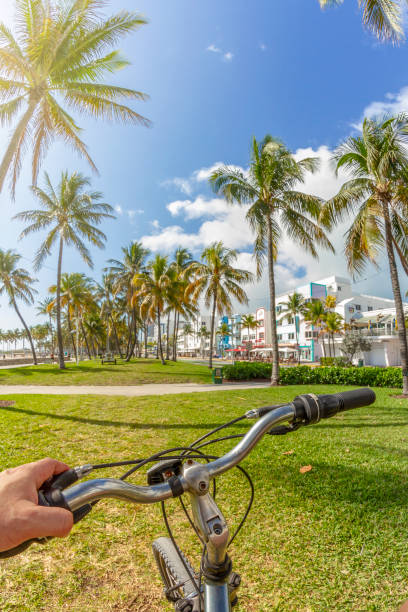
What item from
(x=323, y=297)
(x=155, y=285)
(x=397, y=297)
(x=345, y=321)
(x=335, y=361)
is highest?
(x=323, y=297)

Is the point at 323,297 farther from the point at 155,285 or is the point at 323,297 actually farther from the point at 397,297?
the point at 397,297

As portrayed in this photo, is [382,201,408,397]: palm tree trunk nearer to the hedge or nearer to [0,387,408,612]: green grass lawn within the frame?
the hedge

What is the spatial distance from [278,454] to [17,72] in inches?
503

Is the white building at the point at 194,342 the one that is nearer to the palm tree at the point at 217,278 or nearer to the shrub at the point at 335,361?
the shrub at the point at 335,361

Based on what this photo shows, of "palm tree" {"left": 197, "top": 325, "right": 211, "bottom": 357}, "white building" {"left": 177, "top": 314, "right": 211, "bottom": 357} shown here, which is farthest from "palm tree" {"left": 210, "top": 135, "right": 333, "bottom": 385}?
"white building" {"left": 177, "top": 314, "right": 211, "bottom": 357}

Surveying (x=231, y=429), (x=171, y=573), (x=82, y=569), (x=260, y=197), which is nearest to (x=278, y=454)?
(x=231, y=429)

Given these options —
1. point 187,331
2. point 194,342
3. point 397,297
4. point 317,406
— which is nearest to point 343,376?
point 397,297

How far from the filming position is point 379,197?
40.2ft

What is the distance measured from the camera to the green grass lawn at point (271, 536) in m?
2.23

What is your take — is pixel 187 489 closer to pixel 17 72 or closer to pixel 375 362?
pixel 17 72

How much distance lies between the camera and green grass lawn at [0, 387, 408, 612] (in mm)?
2229

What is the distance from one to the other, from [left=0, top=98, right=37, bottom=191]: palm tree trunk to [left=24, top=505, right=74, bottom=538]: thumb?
11.5 m

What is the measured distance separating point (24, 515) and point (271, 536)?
290 centimetres

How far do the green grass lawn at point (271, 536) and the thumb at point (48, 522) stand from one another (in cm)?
203
